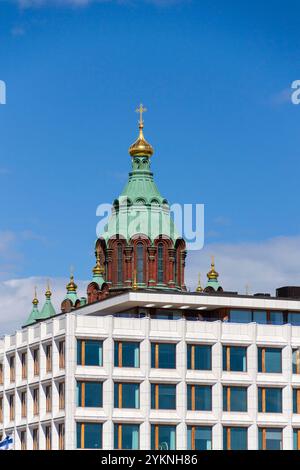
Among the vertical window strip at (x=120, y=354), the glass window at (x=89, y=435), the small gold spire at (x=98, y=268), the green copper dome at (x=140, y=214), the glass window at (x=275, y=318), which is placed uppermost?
the green copper dome at (x=140, y=214)

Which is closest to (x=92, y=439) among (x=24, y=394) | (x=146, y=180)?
(x=24, y=394)

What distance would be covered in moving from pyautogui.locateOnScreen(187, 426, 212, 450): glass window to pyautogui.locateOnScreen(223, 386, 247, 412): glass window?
117 inches

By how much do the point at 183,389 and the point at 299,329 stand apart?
13.1m

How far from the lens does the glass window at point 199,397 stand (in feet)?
429

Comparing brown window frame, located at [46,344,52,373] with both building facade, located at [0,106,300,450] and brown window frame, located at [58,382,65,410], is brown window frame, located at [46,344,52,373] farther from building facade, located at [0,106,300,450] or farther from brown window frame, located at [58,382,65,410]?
brown window frame, located at [58,382,65,410]

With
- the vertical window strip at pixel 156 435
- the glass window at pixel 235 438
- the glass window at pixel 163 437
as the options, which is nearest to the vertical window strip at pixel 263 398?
the glass window at pixel 235 438

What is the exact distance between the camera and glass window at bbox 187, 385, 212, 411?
131 meters

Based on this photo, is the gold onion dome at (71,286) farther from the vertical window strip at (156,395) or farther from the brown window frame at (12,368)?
the vertical window strip at (156,395)

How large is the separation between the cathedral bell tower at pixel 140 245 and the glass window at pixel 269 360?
46201 millimetres
